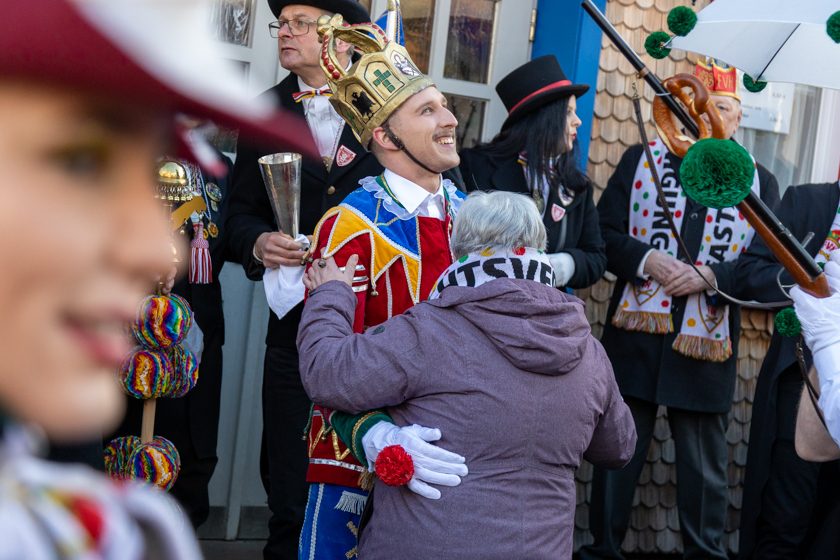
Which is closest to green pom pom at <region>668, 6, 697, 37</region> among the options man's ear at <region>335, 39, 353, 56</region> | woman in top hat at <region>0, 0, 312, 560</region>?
man's ear at <region>335, 39, 353, 56</region>

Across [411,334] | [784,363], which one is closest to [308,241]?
[411,334]

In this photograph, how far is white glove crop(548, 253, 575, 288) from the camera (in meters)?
4.05

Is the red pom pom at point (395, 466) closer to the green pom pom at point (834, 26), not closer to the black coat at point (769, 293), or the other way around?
the green pom pom at point (834, 26)

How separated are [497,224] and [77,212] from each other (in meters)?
2.05

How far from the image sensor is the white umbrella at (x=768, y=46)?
3568 mm

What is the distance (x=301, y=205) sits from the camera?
3.80 meters

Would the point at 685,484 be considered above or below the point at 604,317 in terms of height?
below

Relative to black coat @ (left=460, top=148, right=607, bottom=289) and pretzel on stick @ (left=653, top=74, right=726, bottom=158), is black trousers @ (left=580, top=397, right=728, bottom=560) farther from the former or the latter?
pretzel on stick @ (left=653, top=74, right=726, bottom=158)

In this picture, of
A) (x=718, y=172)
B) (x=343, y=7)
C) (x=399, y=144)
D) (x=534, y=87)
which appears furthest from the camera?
(x=534, y=87)

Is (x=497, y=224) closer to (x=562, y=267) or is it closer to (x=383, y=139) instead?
(x=383, y=139)

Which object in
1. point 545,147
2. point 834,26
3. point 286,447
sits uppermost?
point 834,26

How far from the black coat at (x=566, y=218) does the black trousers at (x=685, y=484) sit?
0.65 m

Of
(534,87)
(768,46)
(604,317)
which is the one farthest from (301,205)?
(604,317)

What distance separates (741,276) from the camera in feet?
14.3
